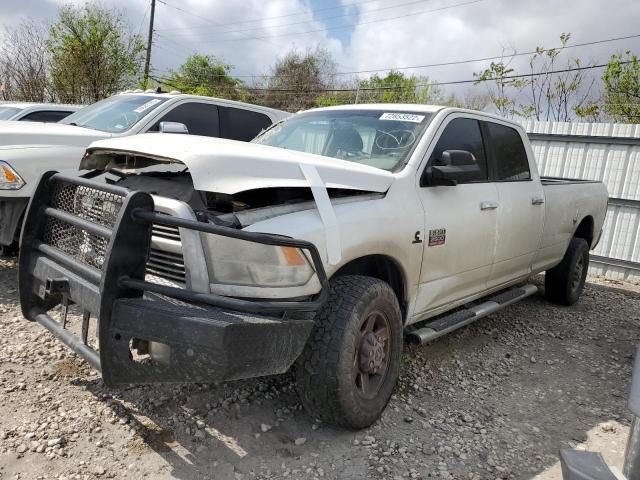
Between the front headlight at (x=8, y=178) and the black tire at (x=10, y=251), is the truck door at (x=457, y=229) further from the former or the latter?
the black tire at (x=10, y=251)

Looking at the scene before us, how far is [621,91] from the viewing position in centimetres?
1592

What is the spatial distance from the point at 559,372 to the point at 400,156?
2.23 meters

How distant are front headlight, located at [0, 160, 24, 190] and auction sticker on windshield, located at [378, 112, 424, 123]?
3262 millimetres

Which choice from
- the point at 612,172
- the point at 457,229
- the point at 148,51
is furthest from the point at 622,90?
the point at 148,51

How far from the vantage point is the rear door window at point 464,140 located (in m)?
3.68

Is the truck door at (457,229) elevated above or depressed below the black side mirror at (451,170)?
below

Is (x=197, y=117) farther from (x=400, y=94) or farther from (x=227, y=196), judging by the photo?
(x=400, y=94)

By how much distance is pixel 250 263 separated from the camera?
2.39 m

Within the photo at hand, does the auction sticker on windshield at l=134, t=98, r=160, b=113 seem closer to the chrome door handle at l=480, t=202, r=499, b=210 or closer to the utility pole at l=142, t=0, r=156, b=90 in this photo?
the chrome door handle at l=480, t=202, r=499, b=210

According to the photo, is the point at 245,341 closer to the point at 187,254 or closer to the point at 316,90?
the point at 187,254

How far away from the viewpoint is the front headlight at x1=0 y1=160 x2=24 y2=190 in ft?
15.1

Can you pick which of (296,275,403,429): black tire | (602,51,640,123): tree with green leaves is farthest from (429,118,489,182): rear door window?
(602,51,640,123): tree with green leaves

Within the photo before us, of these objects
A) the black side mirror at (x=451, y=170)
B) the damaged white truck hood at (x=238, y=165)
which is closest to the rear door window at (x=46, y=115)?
the damaged white truck hood at (x=238, y=165)

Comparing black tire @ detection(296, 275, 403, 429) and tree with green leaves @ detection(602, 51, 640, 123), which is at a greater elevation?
tree with green leaves @ detection(602, 51, 640, 123)
